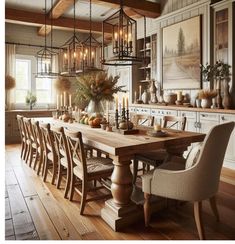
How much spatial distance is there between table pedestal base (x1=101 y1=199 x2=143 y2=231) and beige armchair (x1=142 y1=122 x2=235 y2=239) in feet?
1.32

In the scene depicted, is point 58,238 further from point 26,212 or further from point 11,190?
point 11,190

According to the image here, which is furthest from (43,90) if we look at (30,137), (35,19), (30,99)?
(30,137)

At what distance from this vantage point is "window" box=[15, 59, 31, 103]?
7.86 meters

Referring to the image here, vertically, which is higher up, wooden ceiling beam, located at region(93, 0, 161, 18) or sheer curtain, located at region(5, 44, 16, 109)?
wooden ceiling beam, located at region(93, 0, 161, 18)

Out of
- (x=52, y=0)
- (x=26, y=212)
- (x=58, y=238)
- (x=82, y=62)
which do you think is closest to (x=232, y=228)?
(x=58, y=238)

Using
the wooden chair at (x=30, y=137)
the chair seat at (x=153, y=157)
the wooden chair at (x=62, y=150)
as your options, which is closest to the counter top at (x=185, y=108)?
the chair seat at (x=153, y=157)

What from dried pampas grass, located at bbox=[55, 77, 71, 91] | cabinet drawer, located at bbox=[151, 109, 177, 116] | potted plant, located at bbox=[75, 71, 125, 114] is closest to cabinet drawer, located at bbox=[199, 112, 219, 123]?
cabinet drawer, located at bbox=[151, 109, 177, 116]

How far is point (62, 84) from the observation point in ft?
27.2

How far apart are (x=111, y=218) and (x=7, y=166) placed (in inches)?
112

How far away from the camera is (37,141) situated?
13.7 ft

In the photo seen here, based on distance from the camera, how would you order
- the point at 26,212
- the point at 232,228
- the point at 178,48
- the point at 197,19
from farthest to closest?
the point at 178,48
the point at 197,19
the point at 26,212
the point at 232,228

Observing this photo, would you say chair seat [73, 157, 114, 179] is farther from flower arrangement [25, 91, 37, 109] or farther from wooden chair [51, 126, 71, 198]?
flower arrangement [25, 91, 37, 109]

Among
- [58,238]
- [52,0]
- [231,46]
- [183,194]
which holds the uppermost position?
[52,0]

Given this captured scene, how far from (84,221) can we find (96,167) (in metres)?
0.56
